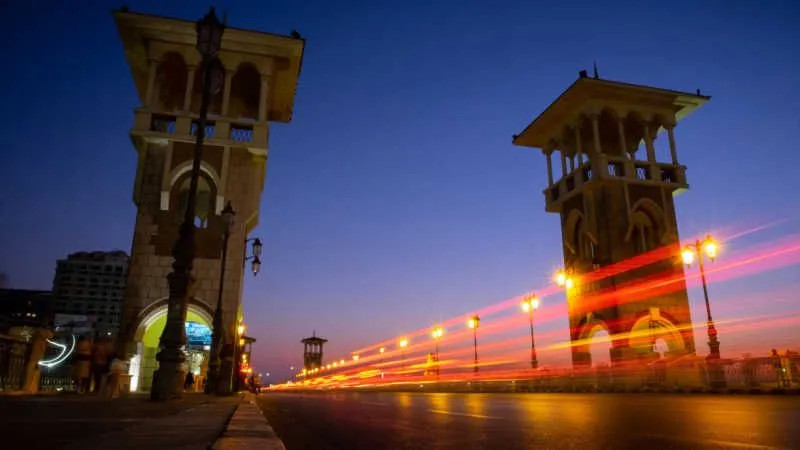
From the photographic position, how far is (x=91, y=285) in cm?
13575

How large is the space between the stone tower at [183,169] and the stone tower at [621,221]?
1800cm

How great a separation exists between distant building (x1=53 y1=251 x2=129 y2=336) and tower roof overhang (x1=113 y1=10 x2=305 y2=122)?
123062 millimetres

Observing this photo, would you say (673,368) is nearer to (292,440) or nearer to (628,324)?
(628,324)

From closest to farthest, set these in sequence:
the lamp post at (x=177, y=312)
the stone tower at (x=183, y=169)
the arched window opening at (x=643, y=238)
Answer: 1. the lamp post at (x=177, y=312)
2. the stone tower at (x=183, y=169)
3. the arched window opening at (x=643, y=238)

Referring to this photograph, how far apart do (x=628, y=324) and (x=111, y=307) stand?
137294 mm

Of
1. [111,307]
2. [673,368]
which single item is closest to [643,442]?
[673,368]

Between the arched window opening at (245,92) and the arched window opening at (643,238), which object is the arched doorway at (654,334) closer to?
the arched window opening at (643,238)

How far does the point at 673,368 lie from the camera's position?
21172 mm

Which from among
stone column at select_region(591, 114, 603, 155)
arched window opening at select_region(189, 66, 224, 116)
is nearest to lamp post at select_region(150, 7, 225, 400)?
arched window opening at select_region(189, 66, 224, 116)

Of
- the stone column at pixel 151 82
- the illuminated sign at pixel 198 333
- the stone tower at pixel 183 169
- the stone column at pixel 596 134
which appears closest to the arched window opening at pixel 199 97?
the stone tower at pixel 183 169

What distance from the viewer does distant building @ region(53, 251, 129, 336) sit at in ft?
437

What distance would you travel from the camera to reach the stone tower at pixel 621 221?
1130 inches

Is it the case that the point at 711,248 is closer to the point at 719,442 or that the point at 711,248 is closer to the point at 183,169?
the point at 719,442

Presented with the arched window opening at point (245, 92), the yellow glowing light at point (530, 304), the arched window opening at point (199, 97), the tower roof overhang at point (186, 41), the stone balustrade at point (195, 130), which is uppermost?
the tower roof overhang at point (186, 41)
